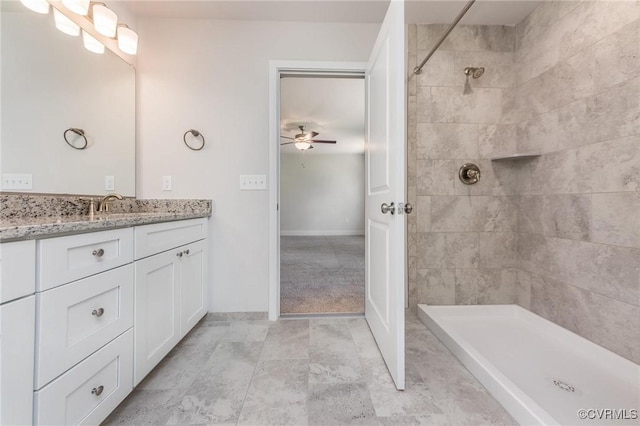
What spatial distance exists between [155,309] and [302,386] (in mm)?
841

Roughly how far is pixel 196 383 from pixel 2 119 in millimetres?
1481

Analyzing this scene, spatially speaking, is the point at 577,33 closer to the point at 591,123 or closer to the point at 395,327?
the point at 591,123

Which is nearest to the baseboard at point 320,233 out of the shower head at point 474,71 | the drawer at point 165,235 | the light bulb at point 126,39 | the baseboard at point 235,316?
the baseboard at point 235,316

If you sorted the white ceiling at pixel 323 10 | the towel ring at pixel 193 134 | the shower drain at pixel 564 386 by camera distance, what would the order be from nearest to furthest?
the shower drain at pixel 564 386 < the white ceiling at pixel 323 10 < the towel ring at pixel 193 134

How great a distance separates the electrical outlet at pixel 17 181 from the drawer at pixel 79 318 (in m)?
0.63

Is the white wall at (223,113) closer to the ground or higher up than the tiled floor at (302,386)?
higher up

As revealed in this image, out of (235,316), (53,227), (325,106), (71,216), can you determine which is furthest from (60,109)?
(325,106)

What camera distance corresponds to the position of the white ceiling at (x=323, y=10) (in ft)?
5.71

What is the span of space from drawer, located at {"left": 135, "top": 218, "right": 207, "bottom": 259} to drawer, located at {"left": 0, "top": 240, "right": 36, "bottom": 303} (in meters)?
0.43

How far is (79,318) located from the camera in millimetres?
856

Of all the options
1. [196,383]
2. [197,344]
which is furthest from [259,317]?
[196,383]

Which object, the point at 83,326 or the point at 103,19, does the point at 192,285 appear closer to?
the point at 83,326

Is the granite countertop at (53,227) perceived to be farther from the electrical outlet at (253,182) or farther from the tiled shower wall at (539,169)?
the tiled shower wall at (539,169)

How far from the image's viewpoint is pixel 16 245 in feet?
2.21
